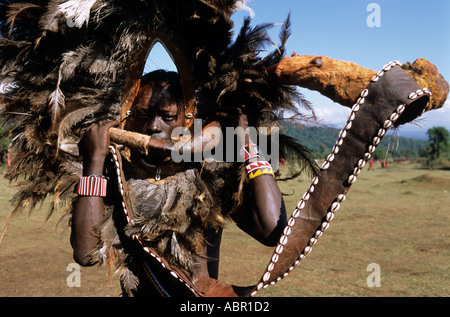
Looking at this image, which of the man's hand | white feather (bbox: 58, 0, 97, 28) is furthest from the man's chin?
white feather (bbox: 58, 0, 97, 28)

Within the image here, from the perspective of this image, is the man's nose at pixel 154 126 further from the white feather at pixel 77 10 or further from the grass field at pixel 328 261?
the grass field at pixel 328 261

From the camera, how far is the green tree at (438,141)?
115ft

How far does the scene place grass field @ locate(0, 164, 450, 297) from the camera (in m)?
6.42

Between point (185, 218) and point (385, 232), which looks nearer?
point (185, 218)

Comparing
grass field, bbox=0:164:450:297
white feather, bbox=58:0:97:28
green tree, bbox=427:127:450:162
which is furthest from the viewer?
green tree, bbox=427:127:450:162

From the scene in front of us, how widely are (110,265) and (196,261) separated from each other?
20.0 inches

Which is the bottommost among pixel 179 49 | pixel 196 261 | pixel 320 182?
pixel 196 261

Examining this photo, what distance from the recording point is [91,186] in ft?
7.69

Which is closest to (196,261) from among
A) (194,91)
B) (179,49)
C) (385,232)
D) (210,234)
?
(210,234)

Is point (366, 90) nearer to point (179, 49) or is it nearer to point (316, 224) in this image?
point (316, 224)

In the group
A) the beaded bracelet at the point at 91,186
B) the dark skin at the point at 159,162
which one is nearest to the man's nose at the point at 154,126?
the dark skin at the point at 159,162

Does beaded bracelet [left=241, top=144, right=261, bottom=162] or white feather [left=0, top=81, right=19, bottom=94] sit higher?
white feather [left=0, top=81, right=19, bottom=94]

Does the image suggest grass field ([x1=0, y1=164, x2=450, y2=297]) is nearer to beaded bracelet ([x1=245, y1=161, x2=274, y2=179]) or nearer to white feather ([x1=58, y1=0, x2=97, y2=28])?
beaded bracelet ([x1=245, y1=161, x2=274, y2=179])

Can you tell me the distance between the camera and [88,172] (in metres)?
2.38
